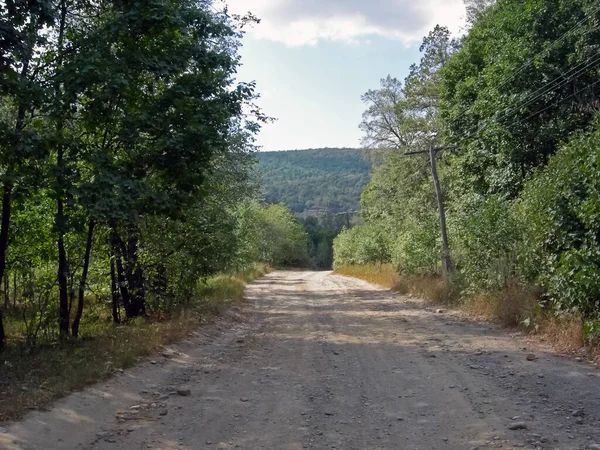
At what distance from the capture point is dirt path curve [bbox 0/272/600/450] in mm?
5316

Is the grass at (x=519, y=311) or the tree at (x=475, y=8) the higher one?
the tree at (x=475, y=8)

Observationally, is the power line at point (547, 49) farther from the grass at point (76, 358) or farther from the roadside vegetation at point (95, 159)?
the grass at point (76, 358)

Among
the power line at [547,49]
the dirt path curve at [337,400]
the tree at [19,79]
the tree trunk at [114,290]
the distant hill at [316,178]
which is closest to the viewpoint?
the dirt path curve at [337,400]

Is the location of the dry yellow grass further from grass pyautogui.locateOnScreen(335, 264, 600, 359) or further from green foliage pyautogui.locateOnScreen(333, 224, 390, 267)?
grass pyautogui.locateOnScreen(335, 264, 600, 359)

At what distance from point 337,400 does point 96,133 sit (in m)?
6.48

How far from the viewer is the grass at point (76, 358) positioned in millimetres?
6500

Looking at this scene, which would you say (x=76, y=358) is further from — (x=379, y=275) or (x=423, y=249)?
(x=379, y=275)

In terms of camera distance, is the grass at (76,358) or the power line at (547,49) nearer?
the grass at (76,358)

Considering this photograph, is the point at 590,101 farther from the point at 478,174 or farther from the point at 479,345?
the point at 479,345

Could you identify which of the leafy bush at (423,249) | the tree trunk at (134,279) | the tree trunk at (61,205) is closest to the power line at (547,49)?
the leafy bush at (423,249)

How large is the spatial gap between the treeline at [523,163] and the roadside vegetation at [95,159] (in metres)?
6.85

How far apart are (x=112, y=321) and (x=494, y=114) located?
1363 centimetres

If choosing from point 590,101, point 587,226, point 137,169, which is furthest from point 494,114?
point 137,169

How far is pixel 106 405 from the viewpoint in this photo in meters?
6.57
